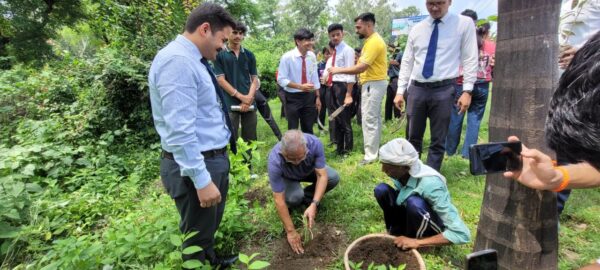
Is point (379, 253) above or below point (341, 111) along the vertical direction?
below

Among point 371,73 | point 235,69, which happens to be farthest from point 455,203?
point 235,69

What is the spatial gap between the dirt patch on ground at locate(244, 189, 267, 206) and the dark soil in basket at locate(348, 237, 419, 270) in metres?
1.42

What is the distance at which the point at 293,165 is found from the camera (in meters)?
2.97

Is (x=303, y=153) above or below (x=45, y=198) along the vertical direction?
above

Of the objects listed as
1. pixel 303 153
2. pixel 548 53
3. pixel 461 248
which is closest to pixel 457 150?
pixel 461 248

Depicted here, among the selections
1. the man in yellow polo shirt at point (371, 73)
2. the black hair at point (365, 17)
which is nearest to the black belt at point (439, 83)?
the man in yellow polo shirt at point (371, 73)

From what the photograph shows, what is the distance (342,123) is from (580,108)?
3878 mm

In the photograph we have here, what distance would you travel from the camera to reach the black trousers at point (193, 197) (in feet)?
6.40

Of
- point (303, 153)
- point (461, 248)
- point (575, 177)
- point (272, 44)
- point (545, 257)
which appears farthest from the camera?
point (272, 44)

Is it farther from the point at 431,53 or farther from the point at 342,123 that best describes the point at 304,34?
the point at 431,53

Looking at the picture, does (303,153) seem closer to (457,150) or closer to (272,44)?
(457,150)

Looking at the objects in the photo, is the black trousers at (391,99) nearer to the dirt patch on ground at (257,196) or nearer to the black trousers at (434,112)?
the black trousers at (434,112)

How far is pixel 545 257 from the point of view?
1.70 meters

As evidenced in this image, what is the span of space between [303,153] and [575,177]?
1793 millimetres
